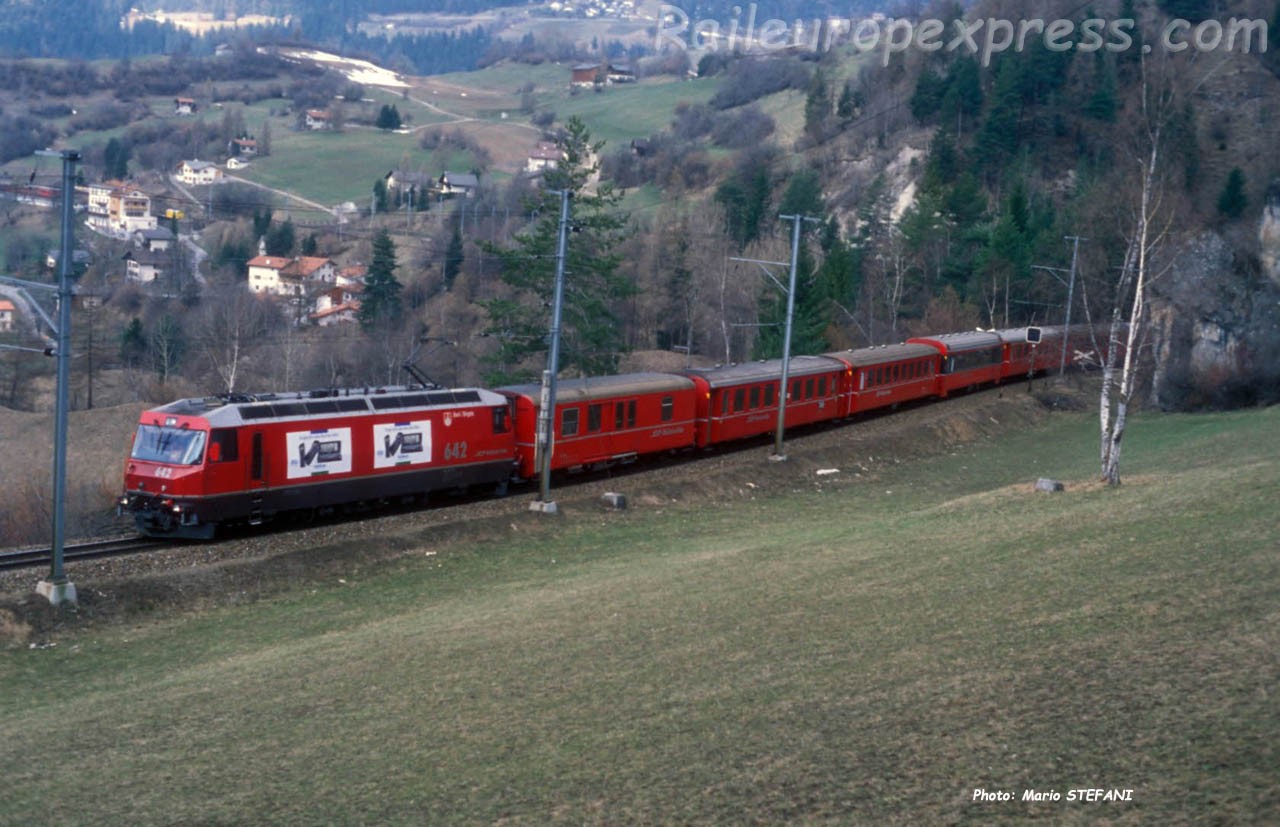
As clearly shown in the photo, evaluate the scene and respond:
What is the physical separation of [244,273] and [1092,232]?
68442 millimetres

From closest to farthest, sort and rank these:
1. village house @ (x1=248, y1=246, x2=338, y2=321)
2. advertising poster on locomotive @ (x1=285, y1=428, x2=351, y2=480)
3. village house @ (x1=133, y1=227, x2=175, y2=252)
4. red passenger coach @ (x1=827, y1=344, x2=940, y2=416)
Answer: advertising poster on locomotive @ (x1=285, y1=428, x2=351, y2=480), red passenger coach @ (x1=827, y1=344, x2=940, y2=416), village house @ (x1=248, y1=246, x2=338, y2=321), village house @ (x1=133, y1=227, x2=175, y2=252)

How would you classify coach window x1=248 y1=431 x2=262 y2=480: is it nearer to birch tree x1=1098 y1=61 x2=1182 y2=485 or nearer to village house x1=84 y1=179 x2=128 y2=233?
birch tree x1=1098 y1=61 x2=1182 y2=485

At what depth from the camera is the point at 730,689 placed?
13391mm

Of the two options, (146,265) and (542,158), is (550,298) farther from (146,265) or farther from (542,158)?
(542,158)

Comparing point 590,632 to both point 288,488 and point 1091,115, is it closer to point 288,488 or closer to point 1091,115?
point 288,488

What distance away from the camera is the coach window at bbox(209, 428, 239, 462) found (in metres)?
24.2

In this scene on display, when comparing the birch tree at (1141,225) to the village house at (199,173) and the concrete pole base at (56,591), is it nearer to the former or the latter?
the concrete pole base at (56,591)

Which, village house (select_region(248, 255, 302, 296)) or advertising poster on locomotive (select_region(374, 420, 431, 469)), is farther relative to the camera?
village house (select_region(248, 255, 302, 296))

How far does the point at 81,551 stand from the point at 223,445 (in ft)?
11.9

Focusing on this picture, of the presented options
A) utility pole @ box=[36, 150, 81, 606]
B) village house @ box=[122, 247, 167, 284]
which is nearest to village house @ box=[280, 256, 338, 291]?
village house @ box=[122, 247, 167, 284]

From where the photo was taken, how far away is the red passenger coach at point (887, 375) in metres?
45.4

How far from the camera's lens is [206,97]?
198375mm

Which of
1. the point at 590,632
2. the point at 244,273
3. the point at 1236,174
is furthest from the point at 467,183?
the point at 590,632

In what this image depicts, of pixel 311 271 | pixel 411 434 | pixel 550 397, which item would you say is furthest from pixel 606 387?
pixel 311 271
